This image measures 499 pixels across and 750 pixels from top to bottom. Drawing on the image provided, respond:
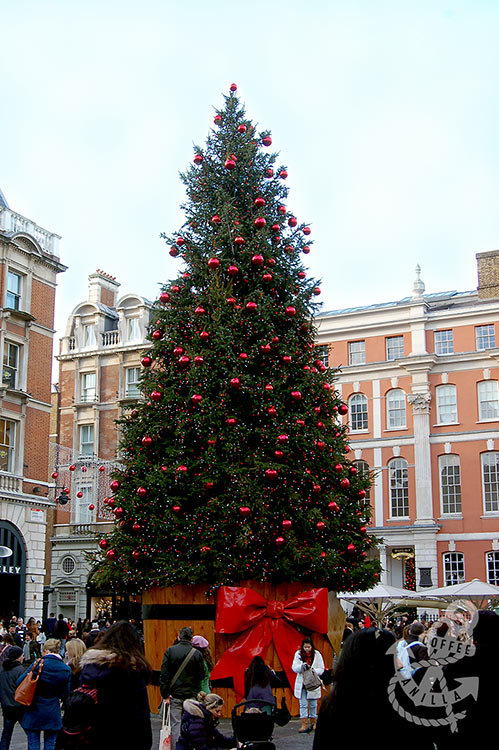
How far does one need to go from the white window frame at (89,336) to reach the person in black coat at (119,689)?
42.4 m

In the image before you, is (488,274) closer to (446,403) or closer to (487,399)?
(487,399)

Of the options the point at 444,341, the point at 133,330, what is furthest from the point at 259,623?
the point at 133,330

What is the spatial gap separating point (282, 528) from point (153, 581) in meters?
2.27

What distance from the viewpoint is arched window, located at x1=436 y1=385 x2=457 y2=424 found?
145 ft

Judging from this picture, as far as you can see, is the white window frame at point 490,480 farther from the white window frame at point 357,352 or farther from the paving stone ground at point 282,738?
the paving stone ground at point 282,738

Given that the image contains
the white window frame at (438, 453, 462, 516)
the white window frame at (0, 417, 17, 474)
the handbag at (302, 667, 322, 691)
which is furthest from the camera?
the white window frame at (438, 453, 462, 516)

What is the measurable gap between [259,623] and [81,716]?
795 centimetres

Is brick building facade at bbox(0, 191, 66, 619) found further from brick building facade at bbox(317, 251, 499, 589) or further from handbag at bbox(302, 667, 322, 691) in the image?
handbag at bbox(302, 667, 322, 691)

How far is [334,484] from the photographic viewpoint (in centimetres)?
1481

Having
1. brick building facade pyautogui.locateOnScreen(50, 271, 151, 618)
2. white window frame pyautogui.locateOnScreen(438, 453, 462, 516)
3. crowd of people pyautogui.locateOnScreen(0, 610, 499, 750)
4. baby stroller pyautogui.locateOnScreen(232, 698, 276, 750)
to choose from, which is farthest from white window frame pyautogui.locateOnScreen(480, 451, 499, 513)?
baby stroller pyautogui.locateOnScreen(232, 698, 276, 750)

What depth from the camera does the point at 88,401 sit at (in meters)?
46.8

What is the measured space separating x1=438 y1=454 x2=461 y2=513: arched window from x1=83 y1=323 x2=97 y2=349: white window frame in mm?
20150

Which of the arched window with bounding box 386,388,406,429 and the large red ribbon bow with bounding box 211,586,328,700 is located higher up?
the arched window with bounding box 386,388,406,429

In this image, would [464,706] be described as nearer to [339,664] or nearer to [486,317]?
[339,664]
